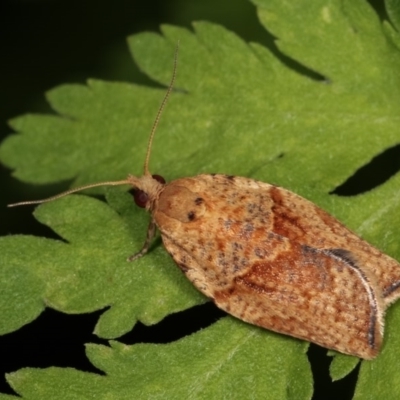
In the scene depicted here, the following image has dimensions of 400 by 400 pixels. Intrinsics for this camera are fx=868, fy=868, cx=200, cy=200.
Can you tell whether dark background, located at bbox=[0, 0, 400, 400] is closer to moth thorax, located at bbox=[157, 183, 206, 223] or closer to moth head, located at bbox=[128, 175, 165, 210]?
moth head, located at bbox=[128, 175, 165, 210]

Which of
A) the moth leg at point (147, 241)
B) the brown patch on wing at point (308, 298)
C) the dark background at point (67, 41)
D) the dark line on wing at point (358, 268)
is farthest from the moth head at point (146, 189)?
the dark background at point (67, 41)

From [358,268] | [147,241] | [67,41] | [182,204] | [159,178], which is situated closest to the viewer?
[358,268]

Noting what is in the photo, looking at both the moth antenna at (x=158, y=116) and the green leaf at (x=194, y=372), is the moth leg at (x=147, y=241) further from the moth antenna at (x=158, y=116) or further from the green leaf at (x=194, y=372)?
the green leaf at (x=194, y=372)

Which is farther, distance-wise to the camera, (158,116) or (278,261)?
(158,116)

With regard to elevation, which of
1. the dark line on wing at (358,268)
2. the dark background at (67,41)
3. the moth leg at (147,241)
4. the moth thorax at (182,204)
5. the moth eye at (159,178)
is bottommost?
the dark line on wing at (358,268)

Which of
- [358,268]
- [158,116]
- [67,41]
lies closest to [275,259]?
[358,268]

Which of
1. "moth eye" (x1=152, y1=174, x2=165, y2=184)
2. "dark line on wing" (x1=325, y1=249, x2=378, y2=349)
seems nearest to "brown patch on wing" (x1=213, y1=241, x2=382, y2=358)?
"dark line on wing" (x1=325, y1=249, x2=378, y2=349)

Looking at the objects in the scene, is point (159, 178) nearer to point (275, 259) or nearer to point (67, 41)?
point (275, 259)
